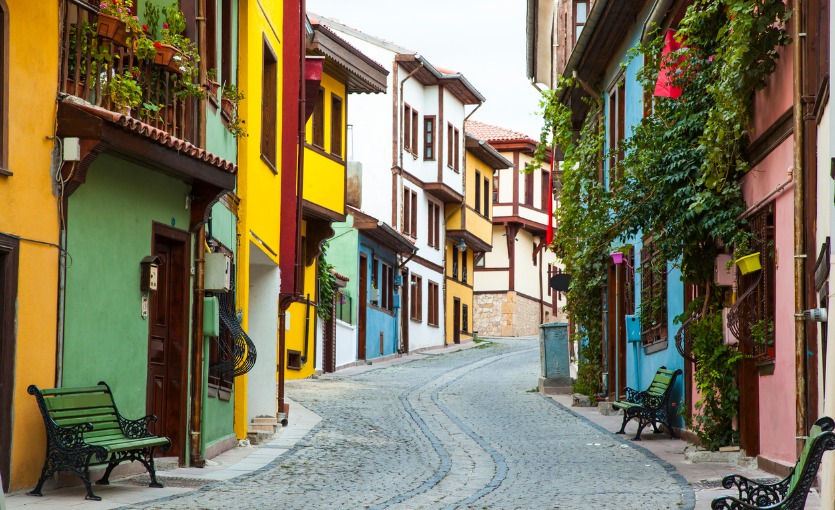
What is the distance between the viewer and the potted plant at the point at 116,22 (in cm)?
1026

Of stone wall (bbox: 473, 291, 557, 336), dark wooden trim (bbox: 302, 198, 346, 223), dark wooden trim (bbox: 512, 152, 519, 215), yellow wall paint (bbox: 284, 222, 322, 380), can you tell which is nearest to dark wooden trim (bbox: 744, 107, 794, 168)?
dark wooden trim (bbox: 302, 198, 346, 223)

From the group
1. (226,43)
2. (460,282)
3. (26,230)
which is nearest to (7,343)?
(26,230)

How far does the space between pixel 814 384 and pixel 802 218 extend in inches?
52.1

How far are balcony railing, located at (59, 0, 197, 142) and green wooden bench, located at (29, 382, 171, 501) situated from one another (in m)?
2.38

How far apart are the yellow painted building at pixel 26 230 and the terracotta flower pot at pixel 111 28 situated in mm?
567

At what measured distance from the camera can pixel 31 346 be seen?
30.6ft

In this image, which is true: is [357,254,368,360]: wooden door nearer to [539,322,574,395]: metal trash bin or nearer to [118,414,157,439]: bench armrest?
[539,322,574,395]: metal trash bin

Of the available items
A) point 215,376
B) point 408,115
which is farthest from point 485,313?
point 215,376

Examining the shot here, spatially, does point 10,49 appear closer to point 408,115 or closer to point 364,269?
point 364,269

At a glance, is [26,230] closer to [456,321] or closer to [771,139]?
[771,139]

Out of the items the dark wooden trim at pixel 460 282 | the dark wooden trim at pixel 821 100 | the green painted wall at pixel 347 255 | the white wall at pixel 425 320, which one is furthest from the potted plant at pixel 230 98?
the dark wooden trim at pixel 460 282

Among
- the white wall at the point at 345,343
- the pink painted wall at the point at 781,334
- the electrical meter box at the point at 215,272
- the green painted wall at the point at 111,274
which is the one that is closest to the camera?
the green painted wall at the point at 111,274

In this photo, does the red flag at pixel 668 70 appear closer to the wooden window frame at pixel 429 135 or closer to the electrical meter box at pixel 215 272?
the electrical meter box at pixel 215 272

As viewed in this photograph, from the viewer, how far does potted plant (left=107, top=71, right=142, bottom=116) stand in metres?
10.4
